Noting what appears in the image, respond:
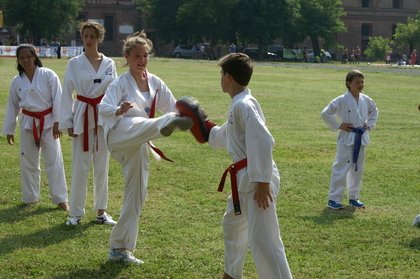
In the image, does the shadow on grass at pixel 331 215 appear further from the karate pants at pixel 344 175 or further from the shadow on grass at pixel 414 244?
the shadow on grass at pixel 414 244

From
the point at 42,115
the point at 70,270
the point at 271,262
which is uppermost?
the point at 42,115

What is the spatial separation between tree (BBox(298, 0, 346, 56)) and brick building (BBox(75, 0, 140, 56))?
859 inches

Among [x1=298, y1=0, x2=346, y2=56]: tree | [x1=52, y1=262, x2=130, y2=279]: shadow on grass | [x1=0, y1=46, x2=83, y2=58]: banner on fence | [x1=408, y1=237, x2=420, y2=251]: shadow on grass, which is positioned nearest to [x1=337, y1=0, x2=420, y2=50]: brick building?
[x1=298, y1=0, x2=346, y2=56]: tree

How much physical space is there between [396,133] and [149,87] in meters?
11.5

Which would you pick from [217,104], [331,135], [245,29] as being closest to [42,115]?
[331,135]

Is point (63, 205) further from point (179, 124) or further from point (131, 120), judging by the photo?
point (179, 124)

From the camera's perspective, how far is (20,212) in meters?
9.53

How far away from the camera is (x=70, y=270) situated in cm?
714

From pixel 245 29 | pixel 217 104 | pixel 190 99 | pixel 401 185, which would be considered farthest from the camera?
pixel 245 29

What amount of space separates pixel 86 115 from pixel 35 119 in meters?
1.23

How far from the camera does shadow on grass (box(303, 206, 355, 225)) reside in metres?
9.08

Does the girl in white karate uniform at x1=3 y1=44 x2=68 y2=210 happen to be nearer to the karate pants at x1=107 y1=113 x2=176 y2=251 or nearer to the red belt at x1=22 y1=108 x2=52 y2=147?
the red belt at x1=22 y1=108 x2=52 y2=147

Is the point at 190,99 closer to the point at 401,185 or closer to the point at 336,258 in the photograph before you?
the point at 336,258

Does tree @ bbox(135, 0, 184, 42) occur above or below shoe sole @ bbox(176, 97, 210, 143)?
above
